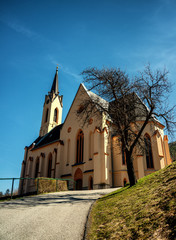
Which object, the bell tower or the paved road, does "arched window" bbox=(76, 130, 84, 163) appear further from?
the paved road

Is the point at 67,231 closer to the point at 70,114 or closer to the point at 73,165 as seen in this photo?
the point at 73,165

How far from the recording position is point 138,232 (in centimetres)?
484

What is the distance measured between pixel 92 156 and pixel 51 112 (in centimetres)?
2230

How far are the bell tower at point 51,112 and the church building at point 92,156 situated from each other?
938 centimetres

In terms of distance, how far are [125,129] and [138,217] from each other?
369 inches

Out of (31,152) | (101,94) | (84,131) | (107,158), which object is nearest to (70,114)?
(84,131)

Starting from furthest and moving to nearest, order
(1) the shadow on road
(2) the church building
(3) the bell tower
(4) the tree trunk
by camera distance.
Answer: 1. (3) the bell tower
2. (2) the church building
3. (4) the tree trunk
4. (1) the shadow on road

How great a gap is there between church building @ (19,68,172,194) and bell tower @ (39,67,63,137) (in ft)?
30.8

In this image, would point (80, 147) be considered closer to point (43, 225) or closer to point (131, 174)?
point (131, 174)

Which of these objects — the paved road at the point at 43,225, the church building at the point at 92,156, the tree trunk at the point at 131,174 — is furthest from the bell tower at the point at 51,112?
the paved road at the point at 43,225

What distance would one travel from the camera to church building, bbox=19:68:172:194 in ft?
75.4

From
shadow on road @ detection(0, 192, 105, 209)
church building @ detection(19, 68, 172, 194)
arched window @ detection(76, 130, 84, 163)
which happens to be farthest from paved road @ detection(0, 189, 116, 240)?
arched window @ detection(76, 130, 84, 163)

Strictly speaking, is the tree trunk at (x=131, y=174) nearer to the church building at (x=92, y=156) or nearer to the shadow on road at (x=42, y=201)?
the shadow on road at (x=42, y=201)

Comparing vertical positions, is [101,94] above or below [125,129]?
above
